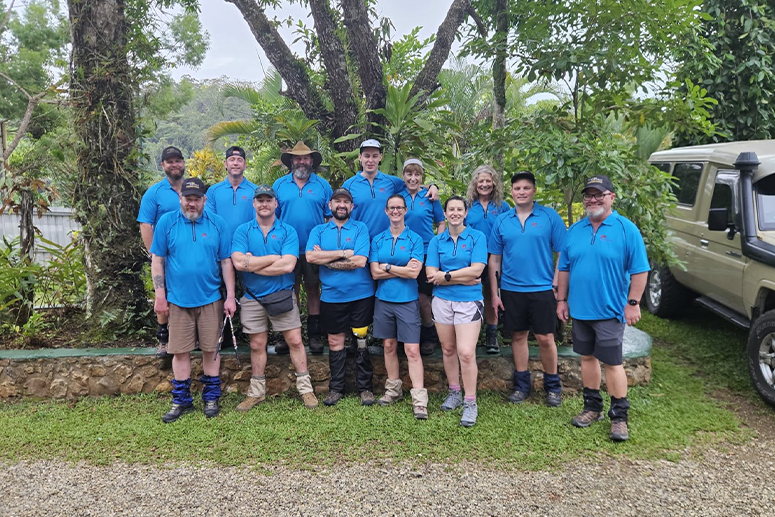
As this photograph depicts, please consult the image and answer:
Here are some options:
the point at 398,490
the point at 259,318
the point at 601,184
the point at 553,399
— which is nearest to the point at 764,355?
the point at 553,399

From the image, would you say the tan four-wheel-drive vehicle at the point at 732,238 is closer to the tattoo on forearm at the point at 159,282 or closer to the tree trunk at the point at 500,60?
the tree trunk at the point at 500,60

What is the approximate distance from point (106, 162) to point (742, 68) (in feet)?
26.3

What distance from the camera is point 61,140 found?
518 cm

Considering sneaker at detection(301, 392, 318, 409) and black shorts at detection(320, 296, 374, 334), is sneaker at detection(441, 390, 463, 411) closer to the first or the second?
black shorts at detection(320, 296, 374, 334)

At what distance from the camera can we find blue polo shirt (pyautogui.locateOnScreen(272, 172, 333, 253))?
456 centimetres

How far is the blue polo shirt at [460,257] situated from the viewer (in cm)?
407

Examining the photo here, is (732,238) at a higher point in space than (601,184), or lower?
lower

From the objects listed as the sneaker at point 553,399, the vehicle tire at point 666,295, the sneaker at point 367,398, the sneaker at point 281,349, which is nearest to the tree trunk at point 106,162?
the sneaker at point 281,349

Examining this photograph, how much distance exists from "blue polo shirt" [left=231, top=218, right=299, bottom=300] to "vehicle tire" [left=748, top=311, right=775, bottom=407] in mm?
3829

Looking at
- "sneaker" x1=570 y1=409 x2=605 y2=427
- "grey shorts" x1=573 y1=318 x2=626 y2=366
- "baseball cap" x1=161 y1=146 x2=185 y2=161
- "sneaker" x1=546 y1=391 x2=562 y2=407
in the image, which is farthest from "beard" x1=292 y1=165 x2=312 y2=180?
"sneaker" x1=570 y1=409 x2=605 y2=427

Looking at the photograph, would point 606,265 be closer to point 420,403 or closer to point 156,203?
point 420,403

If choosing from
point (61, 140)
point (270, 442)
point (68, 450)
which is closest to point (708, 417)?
point (270, 442)

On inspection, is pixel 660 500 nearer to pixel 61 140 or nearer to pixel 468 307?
pixel 468 307

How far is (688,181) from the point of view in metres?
6.12
